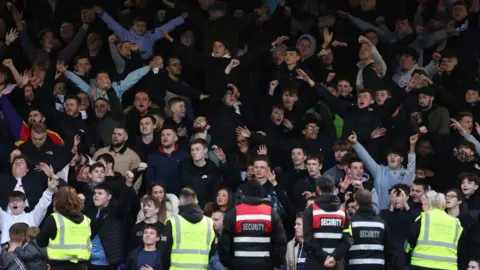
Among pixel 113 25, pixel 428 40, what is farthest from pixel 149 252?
pixel 428 40

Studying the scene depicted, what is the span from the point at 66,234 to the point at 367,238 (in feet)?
12.2

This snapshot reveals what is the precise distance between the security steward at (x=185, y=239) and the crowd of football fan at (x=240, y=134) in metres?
0.02

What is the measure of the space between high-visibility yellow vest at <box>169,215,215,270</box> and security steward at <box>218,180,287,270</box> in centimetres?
38

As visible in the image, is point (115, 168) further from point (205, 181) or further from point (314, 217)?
point (314, 217)

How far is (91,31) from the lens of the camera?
85.3 ft

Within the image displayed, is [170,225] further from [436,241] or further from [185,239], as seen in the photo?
[436,241]

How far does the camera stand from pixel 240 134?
2256cm

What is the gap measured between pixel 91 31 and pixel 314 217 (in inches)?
358

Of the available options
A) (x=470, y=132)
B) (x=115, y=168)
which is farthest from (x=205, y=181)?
(x=470, y=132)

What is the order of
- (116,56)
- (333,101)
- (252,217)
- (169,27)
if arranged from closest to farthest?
(252,217), (333,101), (116,56), (169,27)

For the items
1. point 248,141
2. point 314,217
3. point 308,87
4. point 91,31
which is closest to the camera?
point 314,217

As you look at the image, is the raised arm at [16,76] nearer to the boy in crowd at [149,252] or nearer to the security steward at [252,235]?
the boy in crowd at [149,252]

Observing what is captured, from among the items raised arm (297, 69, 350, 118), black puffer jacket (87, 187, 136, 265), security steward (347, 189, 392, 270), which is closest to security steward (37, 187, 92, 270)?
black puffer jacket (87, 187, 136, 265)

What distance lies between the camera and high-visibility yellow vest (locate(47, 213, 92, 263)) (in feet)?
58.7
